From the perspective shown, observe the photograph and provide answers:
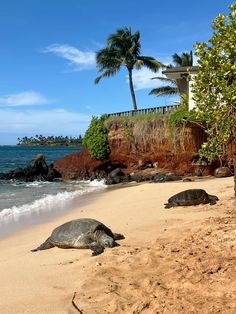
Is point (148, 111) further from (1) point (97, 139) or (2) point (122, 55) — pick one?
(2) point (122, 55)

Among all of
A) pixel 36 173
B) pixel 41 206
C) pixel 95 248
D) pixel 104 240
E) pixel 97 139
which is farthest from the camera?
pixel 36 173

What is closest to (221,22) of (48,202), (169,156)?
(48,202)

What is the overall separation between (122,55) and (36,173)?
12.4 meters

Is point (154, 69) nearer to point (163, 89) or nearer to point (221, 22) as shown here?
point (163, 89)

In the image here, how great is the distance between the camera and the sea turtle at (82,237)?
291 inches

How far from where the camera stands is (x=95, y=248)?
7012mm

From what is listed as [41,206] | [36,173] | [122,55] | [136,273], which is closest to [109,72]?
[122,55]

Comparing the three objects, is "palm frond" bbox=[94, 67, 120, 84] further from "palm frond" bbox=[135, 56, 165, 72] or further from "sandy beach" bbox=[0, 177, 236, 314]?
"sandy beach" bbox=[0, 177, 236, 314]

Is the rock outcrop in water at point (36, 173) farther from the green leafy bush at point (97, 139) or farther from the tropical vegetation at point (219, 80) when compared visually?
the tropical vegetation at point (219, 80)

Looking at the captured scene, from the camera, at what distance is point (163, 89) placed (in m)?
35.3

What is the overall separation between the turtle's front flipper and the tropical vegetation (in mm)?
3039

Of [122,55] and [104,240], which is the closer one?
[104,240]

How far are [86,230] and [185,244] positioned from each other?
2193 millimetres

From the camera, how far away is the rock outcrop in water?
28312 millimetres
